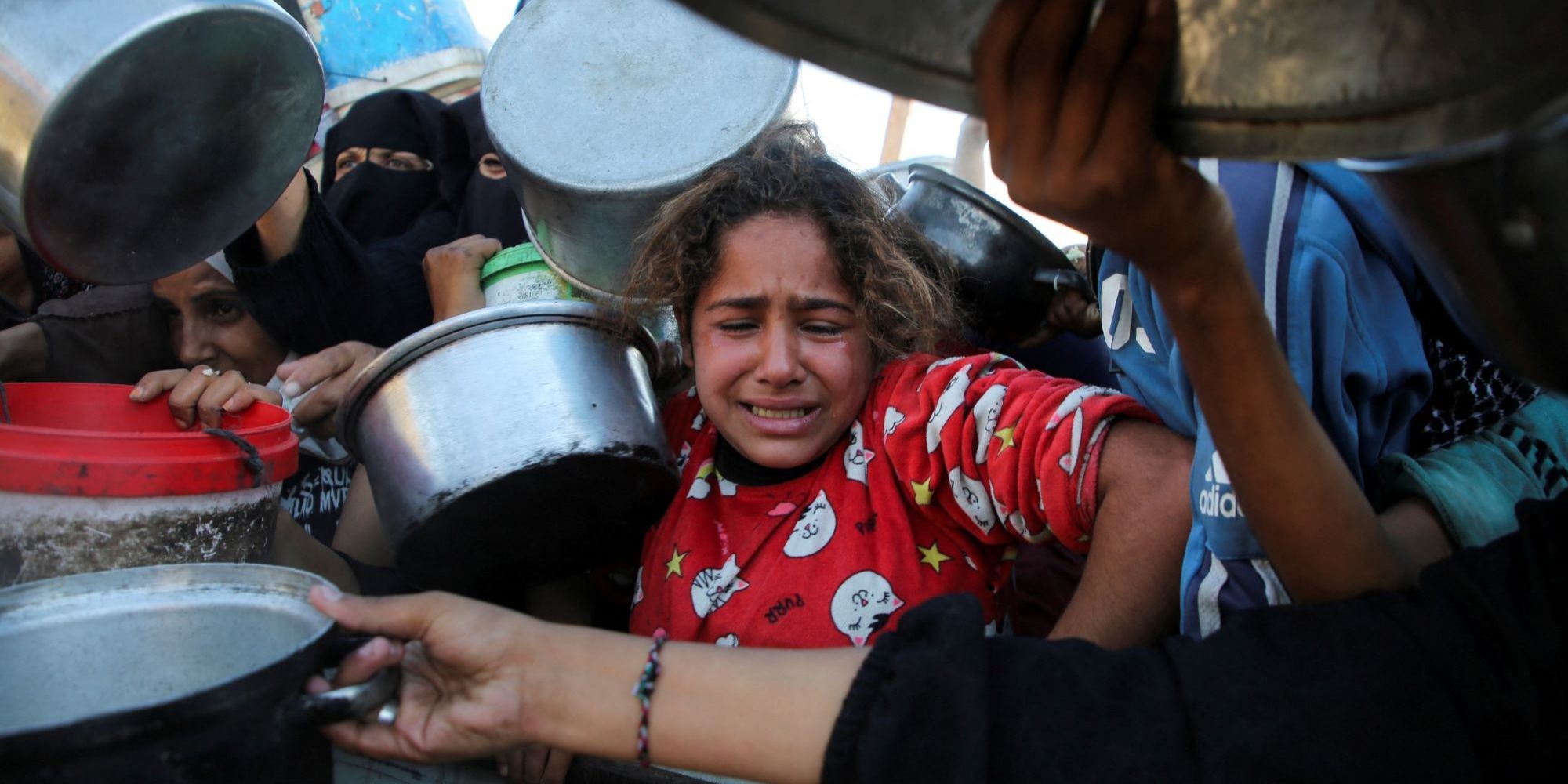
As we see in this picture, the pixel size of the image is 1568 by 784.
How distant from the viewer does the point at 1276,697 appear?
3.18 feet

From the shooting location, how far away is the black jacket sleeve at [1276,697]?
36.8 inches

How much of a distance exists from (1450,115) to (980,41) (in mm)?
298

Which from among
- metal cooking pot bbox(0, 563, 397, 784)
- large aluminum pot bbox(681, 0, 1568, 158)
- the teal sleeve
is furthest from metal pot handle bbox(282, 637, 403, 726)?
the teal sleeve

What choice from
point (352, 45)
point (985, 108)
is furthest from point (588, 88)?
point (352, 45)

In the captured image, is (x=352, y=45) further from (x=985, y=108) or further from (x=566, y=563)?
(x=985, y=108)

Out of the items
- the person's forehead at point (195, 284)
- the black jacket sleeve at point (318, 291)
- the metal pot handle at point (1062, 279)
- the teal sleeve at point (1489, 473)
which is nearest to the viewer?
the teal sleeve at point (1489, 473)

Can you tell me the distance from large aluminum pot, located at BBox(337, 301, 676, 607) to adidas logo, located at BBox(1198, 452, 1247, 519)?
86cm

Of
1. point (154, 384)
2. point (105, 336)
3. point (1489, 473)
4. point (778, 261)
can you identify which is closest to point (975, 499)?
point (778, 261)

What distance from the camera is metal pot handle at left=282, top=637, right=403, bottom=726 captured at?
95 centimetres

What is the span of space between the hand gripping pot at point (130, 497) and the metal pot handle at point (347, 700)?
0.61 metres

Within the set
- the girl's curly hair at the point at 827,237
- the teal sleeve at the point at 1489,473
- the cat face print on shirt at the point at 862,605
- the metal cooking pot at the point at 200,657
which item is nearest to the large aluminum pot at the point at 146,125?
the metal cooking pot at the point at 200,657

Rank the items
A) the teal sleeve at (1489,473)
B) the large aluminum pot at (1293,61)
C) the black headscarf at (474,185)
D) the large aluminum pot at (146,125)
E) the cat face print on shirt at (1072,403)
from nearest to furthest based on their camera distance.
→ the large aluminum pot at (1293,61)
the teal sleeve at (1489,473)
the large aluminum pot at (146,125)
the cat face print on shirt at (1072,403)
the black headscarf at (474,185)

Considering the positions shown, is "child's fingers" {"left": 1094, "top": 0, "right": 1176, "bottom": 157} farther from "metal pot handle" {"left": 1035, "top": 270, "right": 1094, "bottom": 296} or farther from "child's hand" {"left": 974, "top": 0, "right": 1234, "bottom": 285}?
"metal pot handle" {"left": 1035, "top": 270, "right": 1094, "bottom": 296}

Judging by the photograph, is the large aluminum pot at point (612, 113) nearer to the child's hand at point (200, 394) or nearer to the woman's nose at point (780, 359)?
the woman's nose at point (780, 359)
